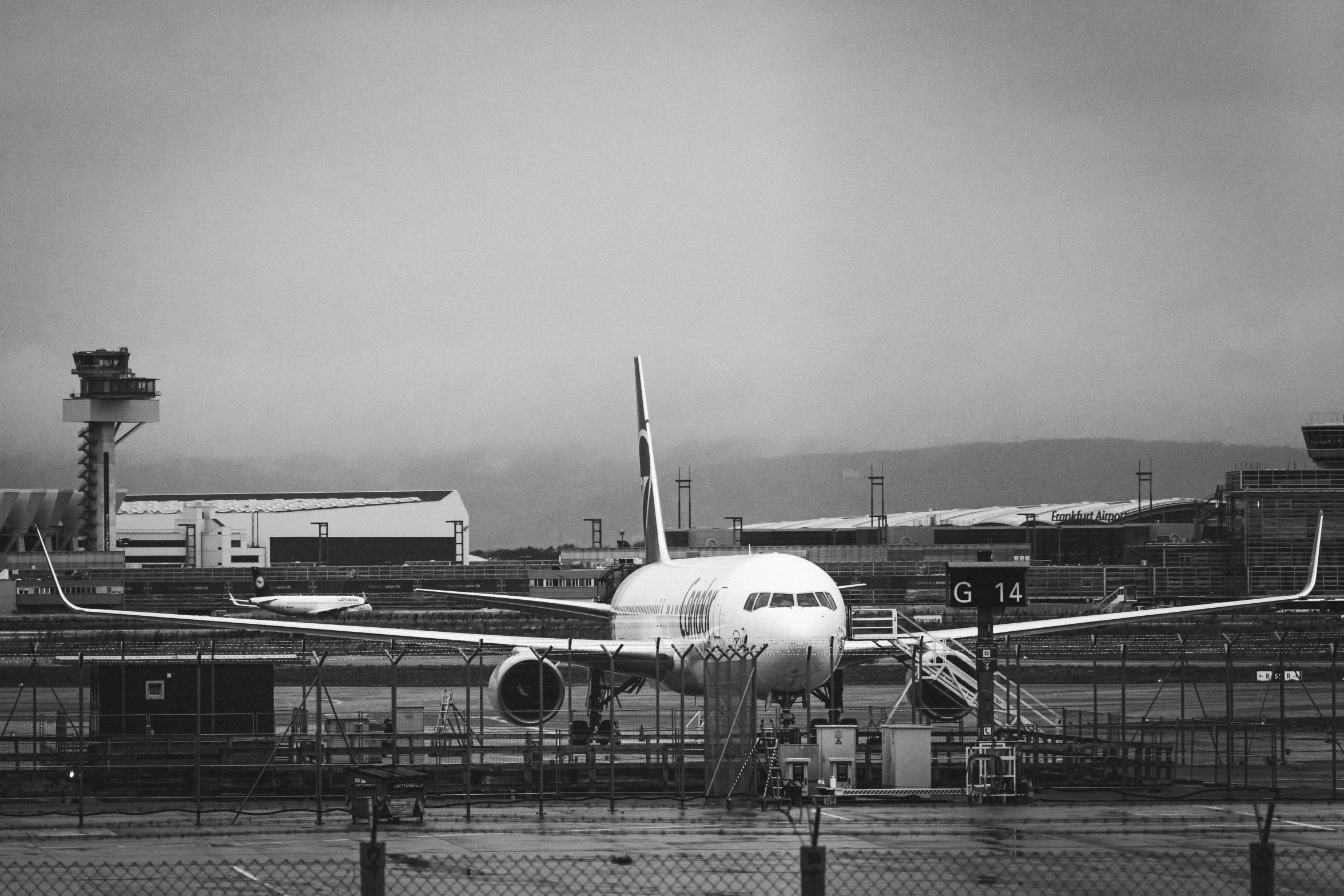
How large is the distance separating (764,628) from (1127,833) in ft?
40.8

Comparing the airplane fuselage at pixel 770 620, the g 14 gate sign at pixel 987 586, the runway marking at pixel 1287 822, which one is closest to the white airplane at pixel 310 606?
the airplane fuselage at pixel 770 620

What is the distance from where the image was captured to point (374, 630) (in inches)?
1678

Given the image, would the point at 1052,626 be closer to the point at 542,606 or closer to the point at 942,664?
the point at 942,664

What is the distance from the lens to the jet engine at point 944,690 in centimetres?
4022

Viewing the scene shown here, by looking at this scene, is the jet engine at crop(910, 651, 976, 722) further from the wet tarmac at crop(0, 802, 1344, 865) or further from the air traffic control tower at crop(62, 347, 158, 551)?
the air traffic control tower at crop(62, 347, 158, 551)

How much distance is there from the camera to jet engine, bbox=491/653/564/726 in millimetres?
41781

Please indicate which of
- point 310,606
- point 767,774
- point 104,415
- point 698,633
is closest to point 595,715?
point 698,633

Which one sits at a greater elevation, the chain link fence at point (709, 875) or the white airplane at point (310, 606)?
the chain link fence at point (709, 875)

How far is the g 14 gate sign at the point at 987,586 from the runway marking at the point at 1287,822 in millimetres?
5223

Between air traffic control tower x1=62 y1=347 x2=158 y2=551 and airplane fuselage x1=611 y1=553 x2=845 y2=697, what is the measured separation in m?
164

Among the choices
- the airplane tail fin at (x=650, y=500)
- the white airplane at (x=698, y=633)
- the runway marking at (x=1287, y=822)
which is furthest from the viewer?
the airplane tail fin at (x=650, y=500)

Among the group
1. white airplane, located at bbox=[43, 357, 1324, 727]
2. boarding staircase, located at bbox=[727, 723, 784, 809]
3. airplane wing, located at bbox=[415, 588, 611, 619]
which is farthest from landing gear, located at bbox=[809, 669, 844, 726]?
airplane wing, located at bbox=[415, 588, 611, 619]

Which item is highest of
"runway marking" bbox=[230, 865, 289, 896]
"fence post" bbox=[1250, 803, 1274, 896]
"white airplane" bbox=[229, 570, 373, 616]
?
"fence post" bbox=[1250, 803, 1274, 896]

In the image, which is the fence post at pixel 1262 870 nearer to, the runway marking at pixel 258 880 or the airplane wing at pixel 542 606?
the runway marking at pixel 258 880
